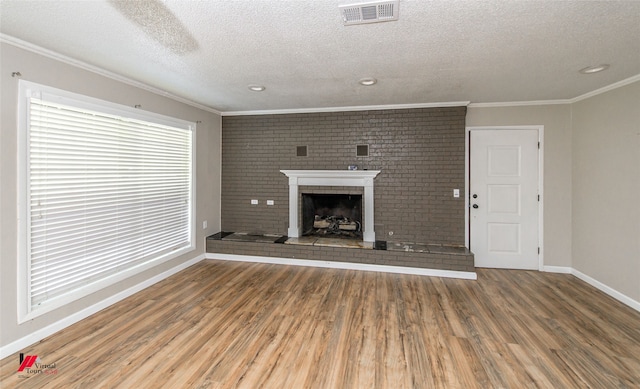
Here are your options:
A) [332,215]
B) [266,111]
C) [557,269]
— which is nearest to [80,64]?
[266,111]

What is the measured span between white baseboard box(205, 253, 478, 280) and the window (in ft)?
3.49

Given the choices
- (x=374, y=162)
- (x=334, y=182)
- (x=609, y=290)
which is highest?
(x=374, y=162)

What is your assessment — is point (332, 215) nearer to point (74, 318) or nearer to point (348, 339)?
point (348, 339)

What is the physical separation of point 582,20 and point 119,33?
334 centimetres

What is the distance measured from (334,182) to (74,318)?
3585 millimetres

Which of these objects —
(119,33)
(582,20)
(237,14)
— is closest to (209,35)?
(237,14)

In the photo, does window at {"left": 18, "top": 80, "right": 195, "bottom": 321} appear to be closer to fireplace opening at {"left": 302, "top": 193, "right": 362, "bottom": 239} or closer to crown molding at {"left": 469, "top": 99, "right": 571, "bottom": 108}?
fireplace opening at {"left": 302, "top": 193, "right": 362, "bottom": 239}

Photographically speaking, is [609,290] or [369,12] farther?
[609,290]

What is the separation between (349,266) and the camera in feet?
14.3

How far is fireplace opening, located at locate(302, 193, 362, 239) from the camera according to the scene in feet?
16.6

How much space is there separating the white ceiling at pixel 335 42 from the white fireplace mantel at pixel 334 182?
1459 mm

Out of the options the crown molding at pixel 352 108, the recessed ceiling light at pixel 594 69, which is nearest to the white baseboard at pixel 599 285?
the recessed ceiling light at pixel 594 69

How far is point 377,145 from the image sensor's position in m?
4.59

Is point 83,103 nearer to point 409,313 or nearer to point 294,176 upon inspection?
point 294,176
